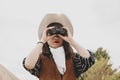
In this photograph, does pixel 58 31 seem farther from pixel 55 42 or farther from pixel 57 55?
pixel 57 55

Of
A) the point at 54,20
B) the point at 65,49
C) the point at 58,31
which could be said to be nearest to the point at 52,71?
the point at 65,49

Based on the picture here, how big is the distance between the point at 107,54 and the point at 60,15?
36.0 metres

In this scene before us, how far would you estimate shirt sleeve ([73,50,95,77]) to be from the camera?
6013 mm

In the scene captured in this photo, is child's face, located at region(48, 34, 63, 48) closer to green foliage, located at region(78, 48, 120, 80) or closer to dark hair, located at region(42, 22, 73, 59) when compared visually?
dark hair, located at region(42, 22, 73, 59)

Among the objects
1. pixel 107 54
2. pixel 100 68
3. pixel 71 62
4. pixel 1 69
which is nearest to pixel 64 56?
pixel 71 62

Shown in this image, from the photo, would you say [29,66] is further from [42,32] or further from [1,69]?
[1,69]

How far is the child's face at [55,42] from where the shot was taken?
19.7ft

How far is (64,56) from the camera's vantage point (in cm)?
601

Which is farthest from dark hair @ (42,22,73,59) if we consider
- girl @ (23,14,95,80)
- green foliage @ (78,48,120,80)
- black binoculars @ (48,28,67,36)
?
green foliage @ (78,48,120,80)

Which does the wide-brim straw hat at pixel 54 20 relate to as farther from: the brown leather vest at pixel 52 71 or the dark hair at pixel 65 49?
the brown leather vest at pixel 52 71

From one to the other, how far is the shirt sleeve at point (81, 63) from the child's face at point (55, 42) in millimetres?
247

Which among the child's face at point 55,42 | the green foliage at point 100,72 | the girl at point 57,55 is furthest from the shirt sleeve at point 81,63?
the green foliage at point 100,72

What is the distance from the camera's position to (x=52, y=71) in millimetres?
5918

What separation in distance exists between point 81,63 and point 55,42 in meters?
0.39
